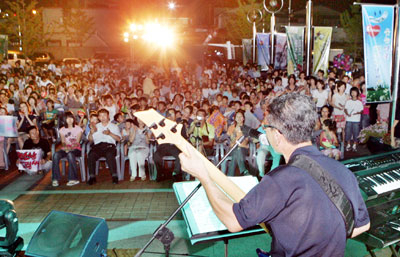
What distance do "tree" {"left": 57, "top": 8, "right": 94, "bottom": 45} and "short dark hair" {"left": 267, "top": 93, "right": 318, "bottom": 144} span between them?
4946 cm

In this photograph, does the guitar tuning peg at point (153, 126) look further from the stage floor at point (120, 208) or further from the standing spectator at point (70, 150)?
the standing spectator at point (70, 150)

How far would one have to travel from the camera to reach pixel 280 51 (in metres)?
19.1

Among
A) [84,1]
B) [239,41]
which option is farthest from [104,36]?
[239,41]

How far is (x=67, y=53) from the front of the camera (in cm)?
4750

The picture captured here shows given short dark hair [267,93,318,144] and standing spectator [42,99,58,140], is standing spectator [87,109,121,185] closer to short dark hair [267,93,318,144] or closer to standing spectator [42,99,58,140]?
standing spectator [42,99,58,140]

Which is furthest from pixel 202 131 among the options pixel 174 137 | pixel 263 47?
pixel 263 47

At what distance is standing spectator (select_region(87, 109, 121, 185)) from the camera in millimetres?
8211

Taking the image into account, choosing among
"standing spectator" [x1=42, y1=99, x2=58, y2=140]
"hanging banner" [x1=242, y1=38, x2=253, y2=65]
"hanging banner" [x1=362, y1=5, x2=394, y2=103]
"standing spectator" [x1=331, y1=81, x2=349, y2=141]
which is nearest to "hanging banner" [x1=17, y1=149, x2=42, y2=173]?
"standing spectator" [x1=42, y1=99, x2=58, y2=140]

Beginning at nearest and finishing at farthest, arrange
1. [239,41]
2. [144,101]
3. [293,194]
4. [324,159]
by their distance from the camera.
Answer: [293,194] < [324,159] < [144,101] < [239,41]

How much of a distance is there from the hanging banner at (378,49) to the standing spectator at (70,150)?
21.4 ft

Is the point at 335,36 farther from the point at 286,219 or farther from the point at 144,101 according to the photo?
the point at 286,219

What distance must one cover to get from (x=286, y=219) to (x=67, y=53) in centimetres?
5023

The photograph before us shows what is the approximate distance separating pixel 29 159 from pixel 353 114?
8919mm

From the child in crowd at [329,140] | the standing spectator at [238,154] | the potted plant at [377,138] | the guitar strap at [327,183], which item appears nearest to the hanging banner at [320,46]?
the child in crowd at [329,140]
